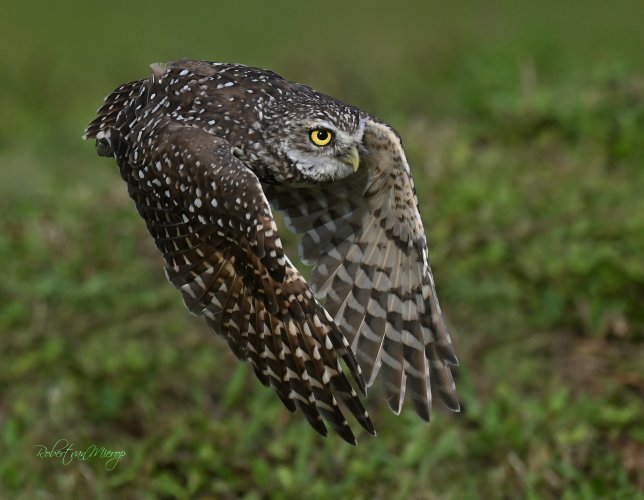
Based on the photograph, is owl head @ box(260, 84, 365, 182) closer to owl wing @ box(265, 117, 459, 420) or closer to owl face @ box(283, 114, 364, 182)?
owl face @ box(283, 114, 364, 182)

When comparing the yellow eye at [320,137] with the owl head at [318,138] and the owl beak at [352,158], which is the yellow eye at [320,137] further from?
the owl beak at [352,158]

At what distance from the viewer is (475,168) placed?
26.9 ft

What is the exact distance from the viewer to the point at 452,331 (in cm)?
716

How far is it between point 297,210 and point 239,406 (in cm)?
133

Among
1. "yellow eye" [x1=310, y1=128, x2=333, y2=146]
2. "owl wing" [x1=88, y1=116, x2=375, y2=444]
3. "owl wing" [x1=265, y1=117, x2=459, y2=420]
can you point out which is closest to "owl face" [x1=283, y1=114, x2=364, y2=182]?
"yellow eye" [x1=310, y1=128, x2=333, y2=146]

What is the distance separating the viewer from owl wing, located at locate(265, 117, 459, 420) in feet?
18.5

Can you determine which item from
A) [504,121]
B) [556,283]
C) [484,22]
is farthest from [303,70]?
[556,283]

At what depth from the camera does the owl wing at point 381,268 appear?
5637 millimetres

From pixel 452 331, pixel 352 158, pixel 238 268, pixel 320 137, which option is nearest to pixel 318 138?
pixel 320 137

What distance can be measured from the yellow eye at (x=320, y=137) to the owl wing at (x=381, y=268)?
8.8 inches

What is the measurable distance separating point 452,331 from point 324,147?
206 centimetres

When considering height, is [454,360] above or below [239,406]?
above

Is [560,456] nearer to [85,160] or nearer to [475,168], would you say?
[475,168]

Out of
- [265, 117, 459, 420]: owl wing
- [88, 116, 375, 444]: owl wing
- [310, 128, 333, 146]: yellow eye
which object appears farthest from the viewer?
[265, 117, 459, 420]: owl wing
